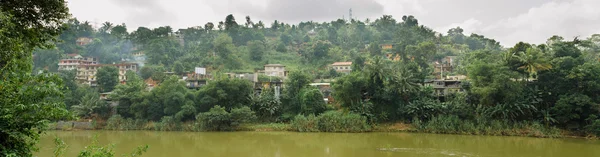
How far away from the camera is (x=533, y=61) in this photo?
778 inches

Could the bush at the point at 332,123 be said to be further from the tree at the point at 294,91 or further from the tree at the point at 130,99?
the tree at the point at 130,99

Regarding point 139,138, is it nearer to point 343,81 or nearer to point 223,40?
point 343,81

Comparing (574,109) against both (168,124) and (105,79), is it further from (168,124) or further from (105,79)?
(105,79)

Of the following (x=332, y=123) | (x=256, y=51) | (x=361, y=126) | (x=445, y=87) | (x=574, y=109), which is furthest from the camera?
(x=256, y=51)

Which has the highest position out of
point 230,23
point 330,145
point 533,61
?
point 230,23

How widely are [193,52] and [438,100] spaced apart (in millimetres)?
32613

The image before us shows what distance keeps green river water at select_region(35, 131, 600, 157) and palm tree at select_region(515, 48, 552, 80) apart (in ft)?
12.5

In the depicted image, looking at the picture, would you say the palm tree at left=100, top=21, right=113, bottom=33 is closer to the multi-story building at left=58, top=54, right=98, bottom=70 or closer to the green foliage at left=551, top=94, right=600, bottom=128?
the multi-story building at left=58, top=54, right=98, bottom=70

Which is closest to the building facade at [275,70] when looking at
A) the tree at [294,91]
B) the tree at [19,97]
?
the tree at [294,91]

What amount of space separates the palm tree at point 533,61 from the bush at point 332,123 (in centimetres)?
902

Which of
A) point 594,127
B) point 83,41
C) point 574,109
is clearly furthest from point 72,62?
point 594,127

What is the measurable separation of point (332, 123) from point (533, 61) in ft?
36.8

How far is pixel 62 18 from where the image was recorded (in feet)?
22.9

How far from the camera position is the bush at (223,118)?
22328mm
